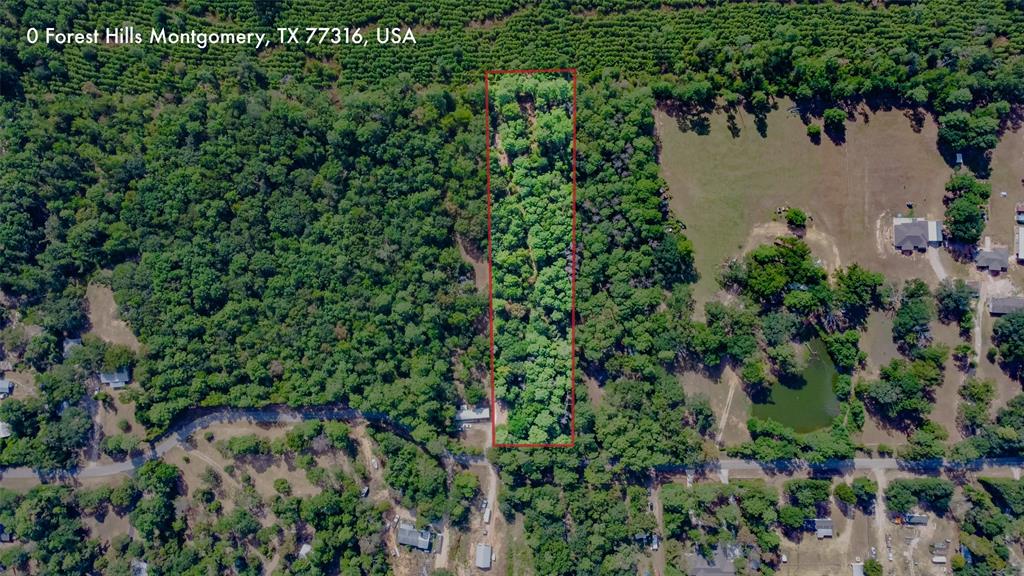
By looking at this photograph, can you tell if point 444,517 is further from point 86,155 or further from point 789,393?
point 86,155

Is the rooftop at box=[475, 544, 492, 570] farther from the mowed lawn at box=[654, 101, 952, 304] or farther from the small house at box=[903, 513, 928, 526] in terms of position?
the small house at box=[903, 513, 928, 526]

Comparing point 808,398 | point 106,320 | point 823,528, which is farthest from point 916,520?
point 106,320

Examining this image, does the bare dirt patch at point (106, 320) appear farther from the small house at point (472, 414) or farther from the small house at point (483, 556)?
the small house at point (483, 556)

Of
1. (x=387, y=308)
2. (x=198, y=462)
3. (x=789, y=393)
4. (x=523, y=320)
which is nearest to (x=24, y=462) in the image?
(x=198, y=462)

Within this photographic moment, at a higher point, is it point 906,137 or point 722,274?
point 906,137

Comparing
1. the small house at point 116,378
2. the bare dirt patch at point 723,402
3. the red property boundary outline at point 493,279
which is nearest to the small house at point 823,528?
the bare dirt patch at point 723,402

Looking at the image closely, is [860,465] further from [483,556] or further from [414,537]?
[414,537]

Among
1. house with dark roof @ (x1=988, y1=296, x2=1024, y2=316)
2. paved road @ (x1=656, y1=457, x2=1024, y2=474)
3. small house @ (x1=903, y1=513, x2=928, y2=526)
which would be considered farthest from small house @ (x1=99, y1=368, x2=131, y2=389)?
house with dark roof @ (x1=988, y1=296, x2=1024, y2=316)
